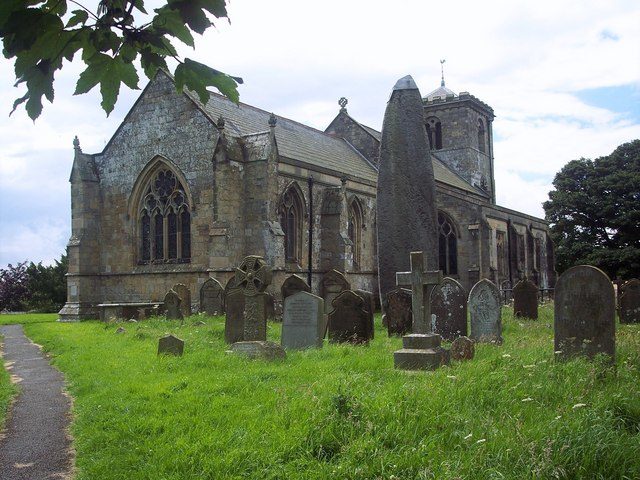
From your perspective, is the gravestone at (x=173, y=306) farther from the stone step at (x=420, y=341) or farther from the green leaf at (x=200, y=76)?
the green leaf at (x=200, y=76)

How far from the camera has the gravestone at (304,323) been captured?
10.7m

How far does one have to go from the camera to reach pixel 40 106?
104 inches

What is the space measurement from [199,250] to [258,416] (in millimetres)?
15355

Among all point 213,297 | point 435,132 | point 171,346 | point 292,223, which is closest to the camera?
point 171,346

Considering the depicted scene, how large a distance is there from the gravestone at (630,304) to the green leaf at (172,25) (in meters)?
14.7

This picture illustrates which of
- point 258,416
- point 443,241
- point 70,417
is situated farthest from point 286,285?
point 443,241

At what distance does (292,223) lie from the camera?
23188 millimetres

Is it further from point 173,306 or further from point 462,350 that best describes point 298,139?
point 462,350

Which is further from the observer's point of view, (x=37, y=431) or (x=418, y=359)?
(x=418, y=359)

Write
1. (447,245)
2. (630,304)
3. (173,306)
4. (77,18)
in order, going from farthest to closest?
1. (447,245)
2. (173,306)
3. (630,304)
4. (77,18)

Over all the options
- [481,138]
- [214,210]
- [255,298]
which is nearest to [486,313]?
[255,298]

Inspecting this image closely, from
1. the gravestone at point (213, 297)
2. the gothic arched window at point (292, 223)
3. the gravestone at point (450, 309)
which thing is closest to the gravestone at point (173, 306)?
the gravestone at point (213, 297)

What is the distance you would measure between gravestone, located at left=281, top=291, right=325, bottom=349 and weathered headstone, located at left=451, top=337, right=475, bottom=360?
261 cm

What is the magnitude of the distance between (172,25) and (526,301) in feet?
46.2
